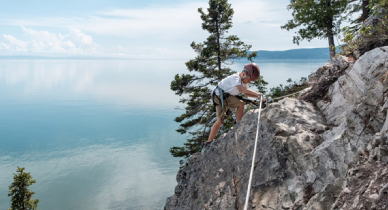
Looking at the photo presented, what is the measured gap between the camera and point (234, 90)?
854cm

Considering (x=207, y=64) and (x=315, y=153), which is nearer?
(x=315, y=153)

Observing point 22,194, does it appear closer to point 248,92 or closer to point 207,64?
point 207,64

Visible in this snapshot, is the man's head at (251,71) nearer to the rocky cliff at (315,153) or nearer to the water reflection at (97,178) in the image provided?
the rocky cliff at (315,153)

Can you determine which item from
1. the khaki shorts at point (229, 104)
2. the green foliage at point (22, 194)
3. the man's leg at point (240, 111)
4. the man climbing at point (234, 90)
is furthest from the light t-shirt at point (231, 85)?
the green foliage at point (22, 194)

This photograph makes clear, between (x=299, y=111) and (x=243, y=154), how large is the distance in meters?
1.96

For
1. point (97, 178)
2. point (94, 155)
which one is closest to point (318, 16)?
point (97, 178)

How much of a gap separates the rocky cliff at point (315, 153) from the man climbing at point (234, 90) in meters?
0.65

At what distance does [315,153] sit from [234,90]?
352 cm

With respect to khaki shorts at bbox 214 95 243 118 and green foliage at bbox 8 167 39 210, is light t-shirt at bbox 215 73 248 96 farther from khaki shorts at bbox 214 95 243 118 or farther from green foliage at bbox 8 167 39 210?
green foliage at bbox 8 167 39 210

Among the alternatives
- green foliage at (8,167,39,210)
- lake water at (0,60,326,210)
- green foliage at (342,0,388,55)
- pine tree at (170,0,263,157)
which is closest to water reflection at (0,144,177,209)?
lake water at (0,60,326,210)

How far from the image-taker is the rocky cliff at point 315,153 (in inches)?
144

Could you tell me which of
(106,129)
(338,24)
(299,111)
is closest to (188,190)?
(299,111)

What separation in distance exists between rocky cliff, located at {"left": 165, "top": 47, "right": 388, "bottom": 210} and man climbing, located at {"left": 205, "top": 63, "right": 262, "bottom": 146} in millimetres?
650

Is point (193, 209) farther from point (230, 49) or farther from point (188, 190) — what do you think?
point (230, 49)
